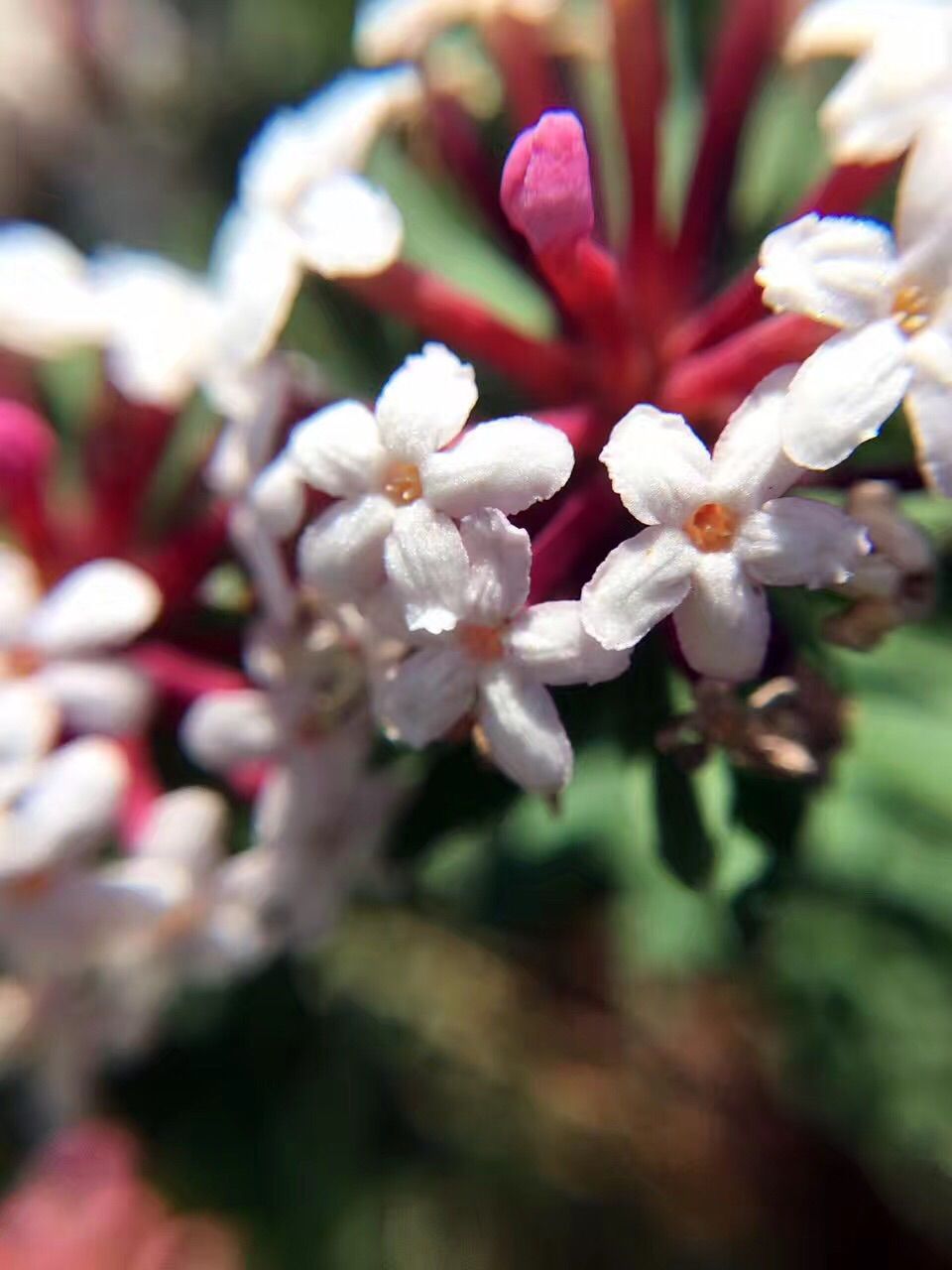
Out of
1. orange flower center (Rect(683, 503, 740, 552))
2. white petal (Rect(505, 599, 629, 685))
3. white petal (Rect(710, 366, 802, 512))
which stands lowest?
white petal (Rect(505, 599, 629, 685))

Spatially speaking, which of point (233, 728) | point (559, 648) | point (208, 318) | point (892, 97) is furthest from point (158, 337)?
point (892, 97)

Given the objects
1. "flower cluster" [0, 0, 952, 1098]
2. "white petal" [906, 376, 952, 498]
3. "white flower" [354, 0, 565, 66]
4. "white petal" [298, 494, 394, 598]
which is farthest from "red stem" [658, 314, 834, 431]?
"white flower" [354, 0, 565, 66]

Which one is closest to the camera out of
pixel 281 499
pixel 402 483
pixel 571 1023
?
pixel 402 483

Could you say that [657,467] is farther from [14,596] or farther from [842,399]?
[14,596]

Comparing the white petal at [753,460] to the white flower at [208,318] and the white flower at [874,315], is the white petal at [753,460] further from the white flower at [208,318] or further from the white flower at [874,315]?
the white flower at [208,318]

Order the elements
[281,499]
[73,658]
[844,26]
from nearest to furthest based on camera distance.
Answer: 1. [281,499]
2. [844,26]
3. [73,658]

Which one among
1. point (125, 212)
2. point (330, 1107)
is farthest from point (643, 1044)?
point (125, 212)

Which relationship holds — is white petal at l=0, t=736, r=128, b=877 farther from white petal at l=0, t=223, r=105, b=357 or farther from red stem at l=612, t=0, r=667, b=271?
red stem at l=612, t=0, r=667, b=271

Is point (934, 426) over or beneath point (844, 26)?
beneath

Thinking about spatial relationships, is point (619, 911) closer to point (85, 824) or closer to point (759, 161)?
point (85, 824)
